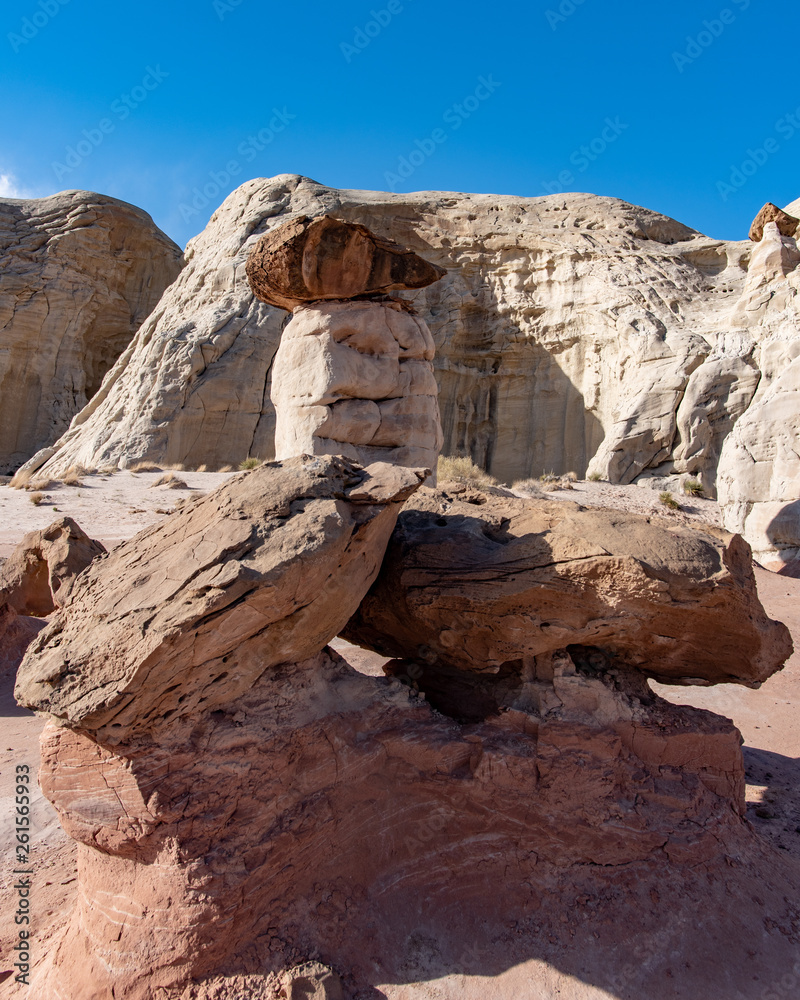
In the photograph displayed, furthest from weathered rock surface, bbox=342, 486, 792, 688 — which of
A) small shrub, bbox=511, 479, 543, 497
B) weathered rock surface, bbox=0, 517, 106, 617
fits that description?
small shrub, bbox=511, 479, 543, 497

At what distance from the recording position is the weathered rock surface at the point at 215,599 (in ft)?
7.01

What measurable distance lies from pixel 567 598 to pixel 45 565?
417cm

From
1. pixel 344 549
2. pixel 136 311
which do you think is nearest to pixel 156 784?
pixel 344 549

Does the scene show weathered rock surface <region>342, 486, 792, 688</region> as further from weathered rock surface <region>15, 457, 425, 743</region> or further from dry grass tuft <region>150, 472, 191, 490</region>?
dry grass tuft <region>150, 472, 191, 490</region>

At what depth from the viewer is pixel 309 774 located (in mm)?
2510

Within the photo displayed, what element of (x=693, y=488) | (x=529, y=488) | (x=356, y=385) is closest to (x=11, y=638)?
(x=356, y=385)

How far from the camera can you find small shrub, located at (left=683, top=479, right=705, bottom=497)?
1298 centimetres

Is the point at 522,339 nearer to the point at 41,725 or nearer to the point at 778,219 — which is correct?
the point at 778,219

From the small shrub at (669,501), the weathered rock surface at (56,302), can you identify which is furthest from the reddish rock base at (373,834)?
the weathered rock surface at (56,302)

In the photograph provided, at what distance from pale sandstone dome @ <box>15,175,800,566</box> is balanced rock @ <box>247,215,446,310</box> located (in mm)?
7880

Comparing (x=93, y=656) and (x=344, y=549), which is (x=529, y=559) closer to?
(x=344, y=549)

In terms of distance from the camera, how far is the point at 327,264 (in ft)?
22.1

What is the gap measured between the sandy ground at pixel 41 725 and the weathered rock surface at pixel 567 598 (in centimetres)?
51

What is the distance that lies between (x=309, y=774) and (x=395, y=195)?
18742 mm
